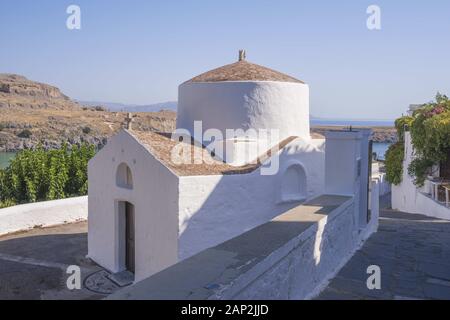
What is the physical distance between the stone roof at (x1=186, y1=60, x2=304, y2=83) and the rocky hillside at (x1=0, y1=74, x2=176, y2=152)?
36740 millimetres

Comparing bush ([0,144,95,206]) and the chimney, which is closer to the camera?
the chimney

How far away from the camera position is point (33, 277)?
33.9 ft

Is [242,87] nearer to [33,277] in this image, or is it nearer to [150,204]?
[150,204]

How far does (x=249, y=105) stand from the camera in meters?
11.1

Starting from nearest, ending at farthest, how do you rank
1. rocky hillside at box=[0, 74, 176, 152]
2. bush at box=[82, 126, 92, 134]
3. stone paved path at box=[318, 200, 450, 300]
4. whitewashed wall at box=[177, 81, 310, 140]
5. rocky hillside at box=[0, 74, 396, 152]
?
stone paved path at box=[318, 200, 450, 300]
whitewashed wall at box=[177, 81, 310, 140]
rocky hillside at box=[0, 74, 396, 152]
rocky hillside at box=[0, 74, 176, 152]
bush at box=[82, 126, 92, 134]

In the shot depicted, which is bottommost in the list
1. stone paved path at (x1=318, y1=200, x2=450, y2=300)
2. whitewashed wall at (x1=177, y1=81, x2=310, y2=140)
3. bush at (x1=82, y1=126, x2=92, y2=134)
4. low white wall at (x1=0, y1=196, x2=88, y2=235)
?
low white wall at (x1=0, y1=196, x2=88, y2=235)

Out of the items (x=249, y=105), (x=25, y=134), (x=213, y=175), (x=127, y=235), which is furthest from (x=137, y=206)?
(x=25, y=134)

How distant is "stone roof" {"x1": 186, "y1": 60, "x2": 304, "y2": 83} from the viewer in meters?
11.4

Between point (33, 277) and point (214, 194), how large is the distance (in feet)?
16.8

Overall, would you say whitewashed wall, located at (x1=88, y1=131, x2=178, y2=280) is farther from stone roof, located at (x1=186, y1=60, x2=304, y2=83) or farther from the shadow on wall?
the shadow on wall

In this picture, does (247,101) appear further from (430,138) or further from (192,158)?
(430,138)

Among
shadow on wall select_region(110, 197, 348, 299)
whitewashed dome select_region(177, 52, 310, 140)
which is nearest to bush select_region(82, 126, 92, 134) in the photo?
whitewashed dome select_region(177, 52, 310, 140)

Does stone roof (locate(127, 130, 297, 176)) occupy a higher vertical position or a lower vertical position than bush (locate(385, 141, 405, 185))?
higher

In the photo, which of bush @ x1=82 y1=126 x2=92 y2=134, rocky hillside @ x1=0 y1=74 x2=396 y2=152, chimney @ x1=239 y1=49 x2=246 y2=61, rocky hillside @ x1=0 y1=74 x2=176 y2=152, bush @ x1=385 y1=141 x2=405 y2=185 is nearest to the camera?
chimney @ x1=239 y1=49 x2=246 y2=61
